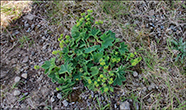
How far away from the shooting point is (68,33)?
257 centimetres

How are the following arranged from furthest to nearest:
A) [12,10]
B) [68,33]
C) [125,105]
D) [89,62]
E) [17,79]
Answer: [12,10], [68,33], [17,79], [89,62], [125,105]

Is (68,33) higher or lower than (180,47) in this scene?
higher

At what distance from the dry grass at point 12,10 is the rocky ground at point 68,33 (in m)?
0.10

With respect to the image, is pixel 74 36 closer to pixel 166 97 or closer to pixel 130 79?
pixel 130 79

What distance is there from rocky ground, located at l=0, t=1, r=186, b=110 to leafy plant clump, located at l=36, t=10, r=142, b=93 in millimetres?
172

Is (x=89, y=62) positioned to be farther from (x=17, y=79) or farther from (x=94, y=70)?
(x=17, y=79)

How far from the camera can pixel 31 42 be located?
2594 millimetres

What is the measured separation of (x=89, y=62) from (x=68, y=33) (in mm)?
736

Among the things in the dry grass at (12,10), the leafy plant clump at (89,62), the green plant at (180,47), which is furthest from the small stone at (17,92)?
the green plant at (180,47)

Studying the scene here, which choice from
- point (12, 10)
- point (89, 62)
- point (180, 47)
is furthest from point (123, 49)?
point (12, 10)

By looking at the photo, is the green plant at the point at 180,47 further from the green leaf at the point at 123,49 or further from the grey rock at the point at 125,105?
the grey rock at the point at 125,105

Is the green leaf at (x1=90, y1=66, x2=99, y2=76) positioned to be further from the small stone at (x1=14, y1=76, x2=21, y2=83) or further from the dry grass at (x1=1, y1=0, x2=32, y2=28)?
the dry grass at (x1=1, y1=0, x2=32, y2=28)

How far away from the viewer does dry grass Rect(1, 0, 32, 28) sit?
282 cm

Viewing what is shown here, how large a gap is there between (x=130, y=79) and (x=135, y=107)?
1.35 ft
